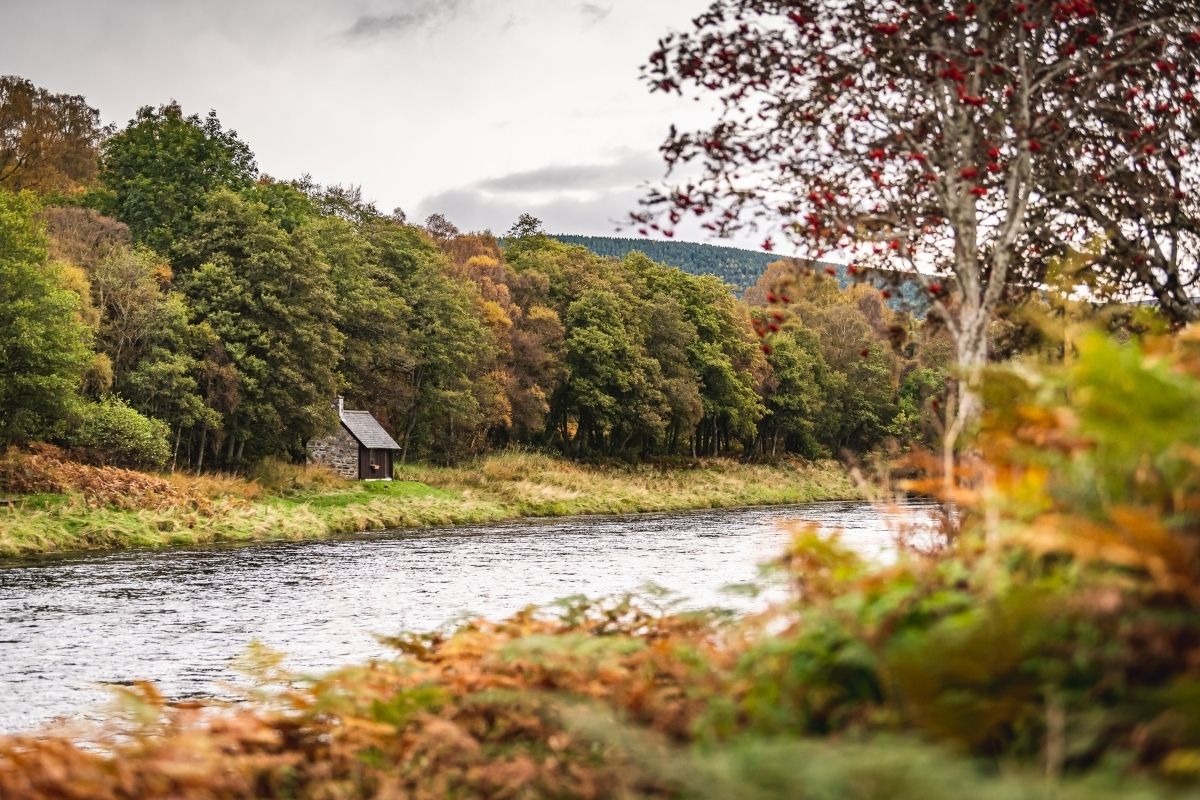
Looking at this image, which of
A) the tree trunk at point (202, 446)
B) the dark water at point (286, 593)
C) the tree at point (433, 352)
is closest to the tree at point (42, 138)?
the tree at point (433, 352)

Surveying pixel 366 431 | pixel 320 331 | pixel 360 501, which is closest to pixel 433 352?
pixel 366 431

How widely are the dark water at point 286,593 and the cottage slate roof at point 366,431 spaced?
52.6 feet

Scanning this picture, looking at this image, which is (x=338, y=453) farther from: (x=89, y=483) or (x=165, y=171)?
(x=89, y=483)

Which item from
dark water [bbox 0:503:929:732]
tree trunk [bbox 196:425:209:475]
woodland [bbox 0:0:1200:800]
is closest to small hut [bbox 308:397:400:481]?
tree trunk [bbox 196:425:209:475]

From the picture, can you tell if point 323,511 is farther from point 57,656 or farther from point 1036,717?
point 1036,717

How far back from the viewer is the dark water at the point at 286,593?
13305 mm

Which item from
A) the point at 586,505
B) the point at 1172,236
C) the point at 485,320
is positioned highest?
the point at 485,320

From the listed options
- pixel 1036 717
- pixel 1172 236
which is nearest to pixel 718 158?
pixel 1172 236

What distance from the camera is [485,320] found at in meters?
63.3

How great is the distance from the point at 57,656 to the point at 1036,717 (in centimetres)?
1415

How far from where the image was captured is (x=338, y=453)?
170ft

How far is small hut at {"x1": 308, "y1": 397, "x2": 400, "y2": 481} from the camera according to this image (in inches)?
2026

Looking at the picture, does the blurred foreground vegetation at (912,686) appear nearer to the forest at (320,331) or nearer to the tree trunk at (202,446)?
the forest at (320,331)

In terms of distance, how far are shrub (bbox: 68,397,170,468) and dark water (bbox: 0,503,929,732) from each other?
29.6ft
